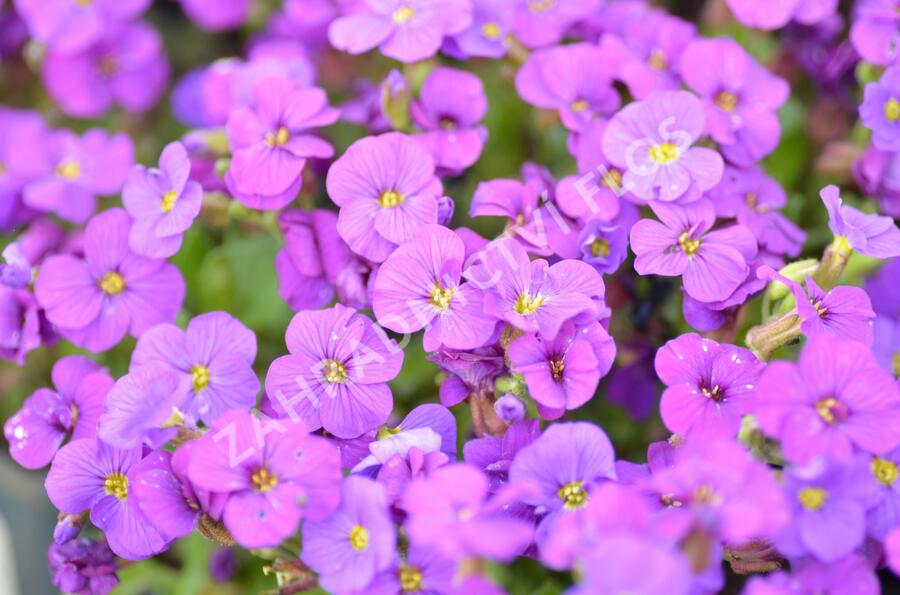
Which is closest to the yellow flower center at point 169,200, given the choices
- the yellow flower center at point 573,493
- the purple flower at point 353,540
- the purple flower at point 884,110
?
the purple flower at point 353,540

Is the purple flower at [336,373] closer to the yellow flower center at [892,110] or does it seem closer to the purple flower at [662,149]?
the purple flower at [662,149]

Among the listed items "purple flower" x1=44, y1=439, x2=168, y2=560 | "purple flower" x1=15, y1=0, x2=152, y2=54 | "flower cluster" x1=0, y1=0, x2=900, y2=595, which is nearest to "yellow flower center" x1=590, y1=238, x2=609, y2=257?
"flower cluster" x1=0, y1=0, x2=900, y2=595

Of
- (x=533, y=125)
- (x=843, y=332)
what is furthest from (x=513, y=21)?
(x=843, y=332)

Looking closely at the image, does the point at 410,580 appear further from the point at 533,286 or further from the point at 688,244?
the point at 688,244

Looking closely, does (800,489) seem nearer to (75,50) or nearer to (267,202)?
(267,202)

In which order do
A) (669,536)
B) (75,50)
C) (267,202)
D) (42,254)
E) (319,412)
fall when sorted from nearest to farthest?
(669,536) → (319,412) → (267,202) → (42,254) → (75,50)

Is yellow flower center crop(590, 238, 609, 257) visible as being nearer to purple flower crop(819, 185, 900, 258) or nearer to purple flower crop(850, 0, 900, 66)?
purple flower crop(819, 185, 900, 258)
